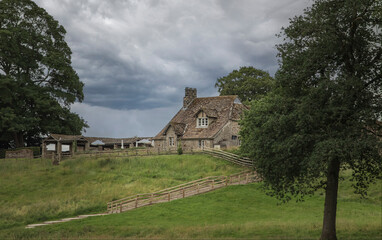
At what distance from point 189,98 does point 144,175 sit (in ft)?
70.9

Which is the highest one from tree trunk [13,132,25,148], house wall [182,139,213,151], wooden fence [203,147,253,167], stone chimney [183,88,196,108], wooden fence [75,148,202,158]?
stone chimney [183,88,196,108]

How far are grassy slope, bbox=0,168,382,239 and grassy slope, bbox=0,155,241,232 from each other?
237 inches

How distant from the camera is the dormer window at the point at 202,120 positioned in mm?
53844

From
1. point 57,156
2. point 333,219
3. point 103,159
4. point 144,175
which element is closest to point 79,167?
point 103,159

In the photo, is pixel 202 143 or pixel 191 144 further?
pixel 191 144

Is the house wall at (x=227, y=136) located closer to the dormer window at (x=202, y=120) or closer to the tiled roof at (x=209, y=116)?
the tiled roof at (x=209, y=116)

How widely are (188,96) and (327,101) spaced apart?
44032mm

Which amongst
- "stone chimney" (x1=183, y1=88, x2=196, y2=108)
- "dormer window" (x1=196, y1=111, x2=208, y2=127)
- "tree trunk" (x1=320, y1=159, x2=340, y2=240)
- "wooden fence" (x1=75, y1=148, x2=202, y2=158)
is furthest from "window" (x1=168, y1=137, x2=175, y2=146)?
"tree trunk" (x1=320, y1=159, x2=340, y2=240)

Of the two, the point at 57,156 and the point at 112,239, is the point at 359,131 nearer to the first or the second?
the point at 112,239

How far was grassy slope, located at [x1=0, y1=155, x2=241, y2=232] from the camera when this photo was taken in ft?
107

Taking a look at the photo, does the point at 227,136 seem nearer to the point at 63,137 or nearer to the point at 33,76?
the point at 63,137

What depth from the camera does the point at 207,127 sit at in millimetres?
53312

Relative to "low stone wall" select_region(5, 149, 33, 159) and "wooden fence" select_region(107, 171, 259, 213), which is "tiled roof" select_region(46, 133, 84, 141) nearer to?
"low stone wall" select_region(5, 149, 33, 159)

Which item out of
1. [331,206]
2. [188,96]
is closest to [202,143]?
[188,96]
